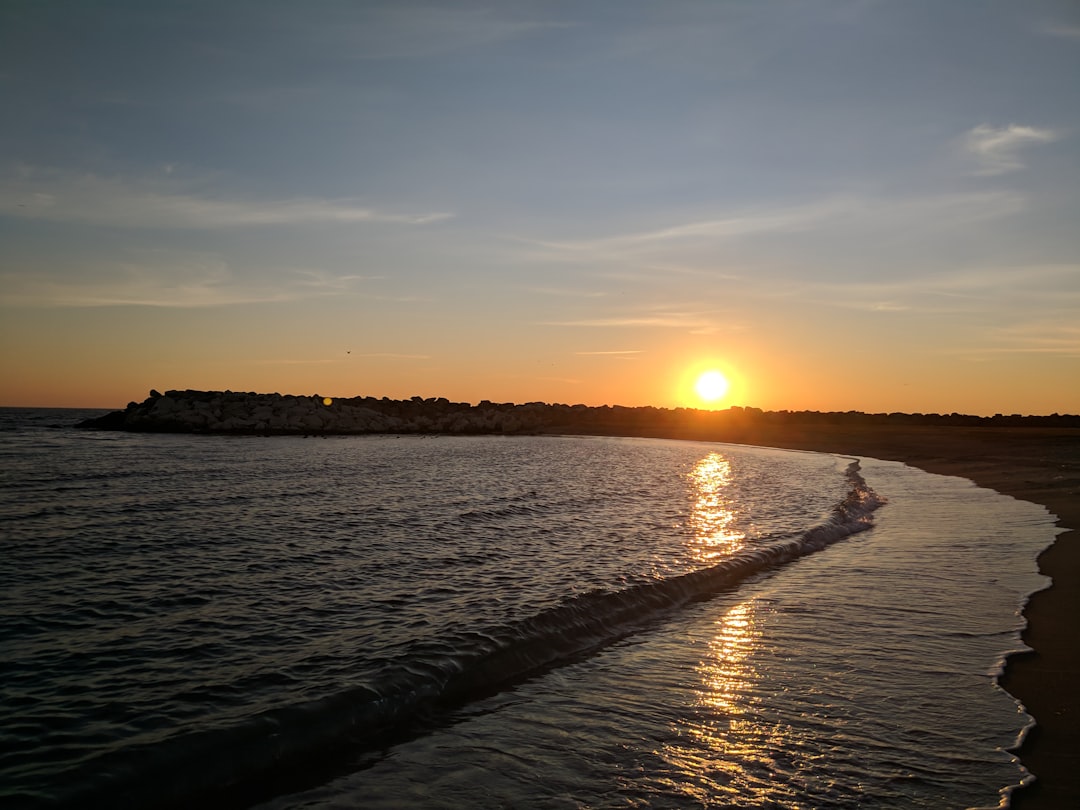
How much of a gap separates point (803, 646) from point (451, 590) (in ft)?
16.5

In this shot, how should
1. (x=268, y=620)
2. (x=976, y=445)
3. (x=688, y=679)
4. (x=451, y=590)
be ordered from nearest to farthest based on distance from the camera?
(x=688, y=679)
(x=268, y=620)
(x=451, y=590)
(x=976, y=445)

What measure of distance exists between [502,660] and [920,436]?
65529 mm

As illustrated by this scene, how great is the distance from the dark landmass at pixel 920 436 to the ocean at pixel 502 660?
337 mm

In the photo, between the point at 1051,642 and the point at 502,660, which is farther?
the point at 1051,642

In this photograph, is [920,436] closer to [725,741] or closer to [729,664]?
[729,664]

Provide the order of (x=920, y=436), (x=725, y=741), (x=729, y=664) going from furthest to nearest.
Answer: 1. (x=920, y=436)
2. (x=729, y=664)
3. (x=725, y=741)

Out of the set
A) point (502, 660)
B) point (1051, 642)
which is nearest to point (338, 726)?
point (502, 660)

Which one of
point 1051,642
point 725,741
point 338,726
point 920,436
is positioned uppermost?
point 920,436

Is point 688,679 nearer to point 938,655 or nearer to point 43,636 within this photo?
point 938,655

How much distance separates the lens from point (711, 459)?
47.7 meters

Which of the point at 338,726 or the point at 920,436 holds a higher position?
the point at 920,436

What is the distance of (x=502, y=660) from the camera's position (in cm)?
830

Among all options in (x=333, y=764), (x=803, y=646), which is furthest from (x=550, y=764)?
(x=803, y=646)

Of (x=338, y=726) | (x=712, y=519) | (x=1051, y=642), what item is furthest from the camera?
(x=712, y=519)
